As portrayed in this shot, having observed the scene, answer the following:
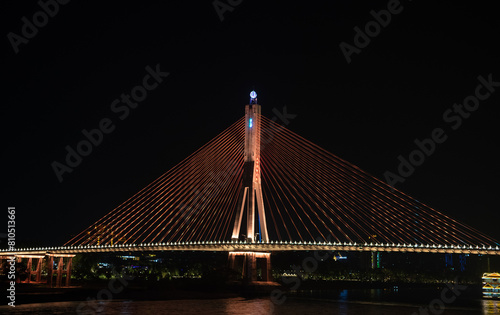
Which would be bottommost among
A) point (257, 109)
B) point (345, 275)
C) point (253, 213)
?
point (345, 275)

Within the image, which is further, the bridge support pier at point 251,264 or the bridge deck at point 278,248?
the bridge support pier at point 251,264

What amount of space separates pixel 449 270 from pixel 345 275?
54492mm

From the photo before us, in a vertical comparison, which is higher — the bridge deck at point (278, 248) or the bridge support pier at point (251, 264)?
the bridge deck at point (278, 248)

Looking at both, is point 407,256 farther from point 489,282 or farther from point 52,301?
point 52,301

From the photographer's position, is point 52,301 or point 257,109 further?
point 257,109

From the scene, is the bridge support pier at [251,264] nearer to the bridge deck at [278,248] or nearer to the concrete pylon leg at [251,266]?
the concrete pylon leg at [251,266]

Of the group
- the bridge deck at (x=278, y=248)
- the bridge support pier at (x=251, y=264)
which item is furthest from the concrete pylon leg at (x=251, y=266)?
the bridge deck at (x=278, y=248)

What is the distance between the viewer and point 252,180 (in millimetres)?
51719

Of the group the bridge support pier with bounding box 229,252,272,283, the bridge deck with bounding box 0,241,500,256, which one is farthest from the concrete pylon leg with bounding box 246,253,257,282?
the bridge deck with bounding box 0,241,500,256

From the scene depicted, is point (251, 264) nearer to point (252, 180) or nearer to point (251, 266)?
point (251, 266)

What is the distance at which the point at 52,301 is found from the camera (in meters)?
42.0

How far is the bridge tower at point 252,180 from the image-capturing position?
50.2 metres

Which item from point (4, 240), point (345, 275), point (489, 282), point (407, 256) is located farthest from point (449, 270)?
point (4, 240)

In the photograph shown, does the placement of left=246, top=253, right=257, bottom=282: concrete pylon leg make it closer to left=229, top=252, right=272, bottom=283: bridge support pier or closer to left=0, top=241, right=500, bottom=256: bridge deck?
left=229, top=252, right=272, bottom=283: bridge support pier
